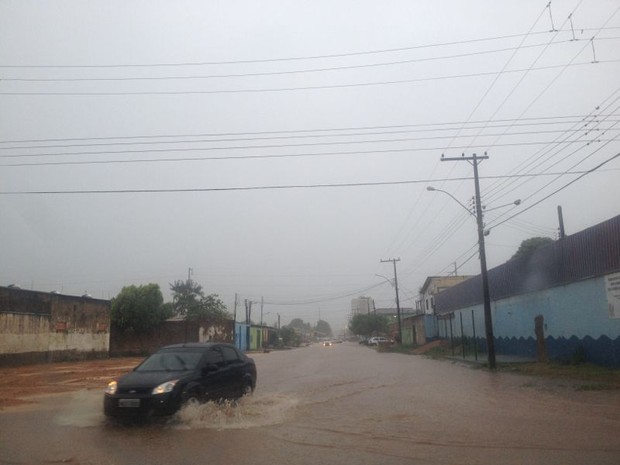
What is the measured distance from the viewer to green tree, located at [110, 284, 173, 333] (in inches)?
1793

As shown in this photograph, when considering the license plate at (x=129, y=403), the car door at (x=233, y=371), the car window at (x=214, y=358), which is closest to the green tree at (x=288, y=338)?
the car door at (x=233, y=371)

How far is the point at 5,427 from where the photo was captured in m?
9.92

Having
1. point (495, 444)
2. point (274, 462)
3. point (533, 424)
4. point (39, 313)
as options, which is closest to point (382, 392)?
point (533, 424)

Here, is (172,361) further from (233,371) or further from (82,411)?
(82,411)

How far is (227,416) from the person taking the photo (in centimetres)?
1033

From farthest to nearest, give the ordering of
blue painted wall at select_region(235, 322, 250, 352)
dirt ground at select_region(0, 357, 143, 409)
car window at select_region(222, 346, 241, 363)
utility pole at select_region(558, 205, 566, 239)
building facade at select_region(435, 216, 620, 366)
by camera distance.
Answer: blue painted wall at select_region(235, 322, 250, 352), utility pole at select_region(558, 205, 566, 239), building facade at select_region(435, 216, 620, 366), dirt ground at select_region(0, 357, 143, 409), car window at select_region(222, 346, 241, 363)

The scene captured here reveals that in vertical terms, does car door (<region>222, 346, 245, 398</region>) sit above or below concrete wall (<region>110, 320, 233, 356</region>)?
below

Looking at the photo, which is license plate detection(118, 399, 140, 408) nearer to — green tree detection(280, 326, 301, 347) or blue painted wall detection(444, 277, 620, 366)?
blue painted wall detection(444, 277, 620, 366)

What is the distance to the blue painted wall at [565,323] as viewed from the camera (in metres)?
21.0

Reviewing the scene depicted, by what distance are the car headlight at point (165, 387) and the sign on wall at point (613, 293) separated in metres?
16.6

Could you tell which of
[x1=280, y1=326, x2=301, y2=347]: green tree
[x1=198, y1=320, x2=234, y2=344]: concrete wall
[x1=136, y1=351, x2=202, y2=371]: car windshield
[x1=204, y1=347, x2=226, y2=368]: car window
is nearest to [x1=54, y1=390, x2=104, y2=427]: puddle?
[x1=136, y1=351, x2=202, y2=371]: car windshield

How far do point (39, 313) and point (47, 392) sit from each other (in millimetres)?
15520

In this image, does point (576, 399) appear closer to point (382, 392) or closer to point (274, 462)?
point (382, 392)

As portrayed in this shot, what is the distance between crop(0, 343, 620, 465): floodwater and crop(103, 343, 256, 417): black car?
1.04 feet
